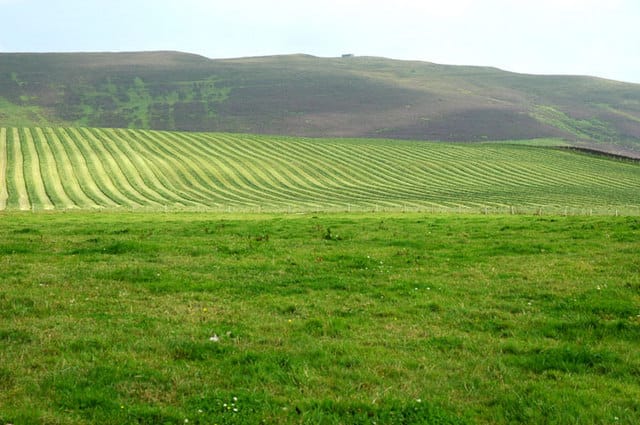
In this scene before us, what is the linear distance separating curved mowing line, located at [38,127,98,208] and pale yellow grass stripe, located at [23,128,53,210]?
2.47 meters

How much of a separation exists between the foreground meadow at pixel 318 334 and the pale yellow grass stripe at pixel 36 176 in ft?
160

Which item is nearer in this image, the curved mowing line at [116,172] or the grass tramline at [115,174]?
the curved mowing line at [116,172]

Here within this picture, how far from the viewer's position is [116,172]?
92.3 meters

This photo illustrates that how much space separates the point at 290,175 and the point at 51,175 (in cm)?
3448

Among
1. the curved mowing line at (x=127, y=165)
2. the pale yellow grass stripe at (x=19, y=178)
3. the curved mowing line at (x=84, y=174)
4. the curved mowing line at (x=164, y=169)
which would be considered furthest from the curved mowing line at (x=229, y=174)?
the pale yellow grass stripe at (x=19, y=178)

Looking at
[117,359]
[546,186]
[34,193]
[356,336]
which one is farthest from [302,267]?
[546,186]

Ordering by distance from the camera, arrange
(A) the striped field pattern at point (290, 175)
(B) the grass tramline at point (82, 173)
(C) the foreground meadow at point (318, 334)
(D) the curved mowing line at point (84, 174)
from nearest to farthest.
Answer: (C) the foreground meadow at point (318, 334) < (B) the grass tramline at point (82, 173) < (D) the curved mowing line at point (84, 174) < (A) the striped field pattern at point (290, 175)

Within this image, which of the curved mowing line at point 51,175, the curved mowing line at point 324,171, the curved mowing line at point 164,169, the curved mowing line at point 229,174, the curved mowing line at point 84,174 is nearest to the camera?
the curved mowing line at point 51,175

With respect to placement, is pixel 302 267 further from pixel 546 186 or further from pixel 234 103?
pixel 234 103

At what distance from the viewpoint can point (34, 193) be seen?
74.6 meters

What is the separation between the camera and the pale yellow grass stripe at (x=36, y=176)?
6939 cm

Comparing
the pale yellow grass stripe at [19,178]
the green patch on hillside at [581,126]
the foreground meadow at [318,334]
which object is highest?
the green patch on hillside at [581,126]

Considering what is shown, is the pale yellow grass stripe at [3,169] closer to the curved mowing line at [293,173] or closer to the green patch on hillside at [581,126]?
the curved mowing line at [293,173]

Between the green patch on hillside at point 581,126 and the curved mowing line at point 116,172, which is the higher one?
the green patch on hillside at point 581,126
